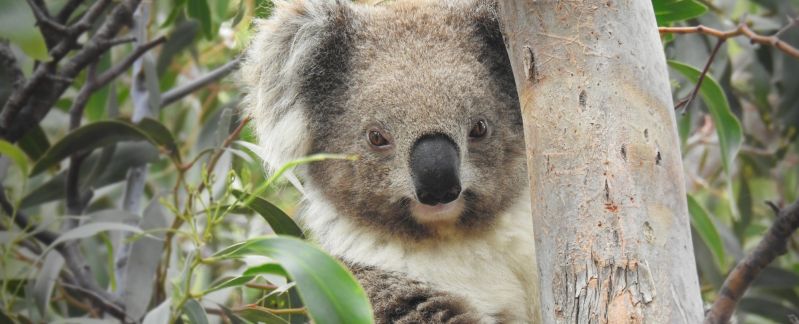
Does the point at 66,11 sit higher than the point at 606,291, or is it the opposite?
the point at 66,11

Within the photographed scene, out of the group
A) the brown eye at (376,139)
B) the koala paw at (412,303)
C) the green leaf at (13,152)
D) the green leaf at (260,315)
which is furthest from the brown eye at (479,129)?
the green leaf at (13,152)

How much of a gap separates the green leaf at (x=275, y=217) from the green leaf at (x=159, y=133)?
0.75 metres

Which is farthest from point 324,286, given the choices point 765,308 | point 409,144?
point 765,308

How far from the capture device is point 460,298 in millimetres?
2195

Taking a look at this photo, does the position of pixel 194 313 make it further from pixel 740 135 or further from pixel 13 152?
pixel 740 135

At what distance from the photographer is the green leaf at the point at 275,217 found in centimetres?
218

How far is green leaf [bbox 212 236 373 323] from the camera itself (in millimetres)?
1385

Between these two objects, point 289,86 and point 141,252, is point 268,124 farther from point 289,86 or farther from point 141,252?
point 141,252

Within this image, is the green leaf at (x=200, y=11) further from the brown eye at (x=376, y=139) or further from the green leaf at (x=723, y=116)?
the green leaf at (x=723, y=116)

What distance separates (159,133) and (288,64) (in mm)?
717

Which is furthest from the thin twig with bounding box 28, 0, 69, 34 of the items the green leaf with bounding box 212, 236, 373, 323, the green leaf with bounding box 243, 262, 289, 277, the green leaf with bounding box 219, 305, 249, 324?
the green leaf with bounding box 212, 236, 373, 323

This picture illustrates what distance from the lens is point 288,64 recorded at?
7.65 feet

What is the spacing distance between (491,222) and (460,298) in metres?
0.20

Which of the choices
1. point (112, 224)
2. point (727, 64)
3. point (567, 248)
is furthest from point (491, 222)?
point (727, 64)
